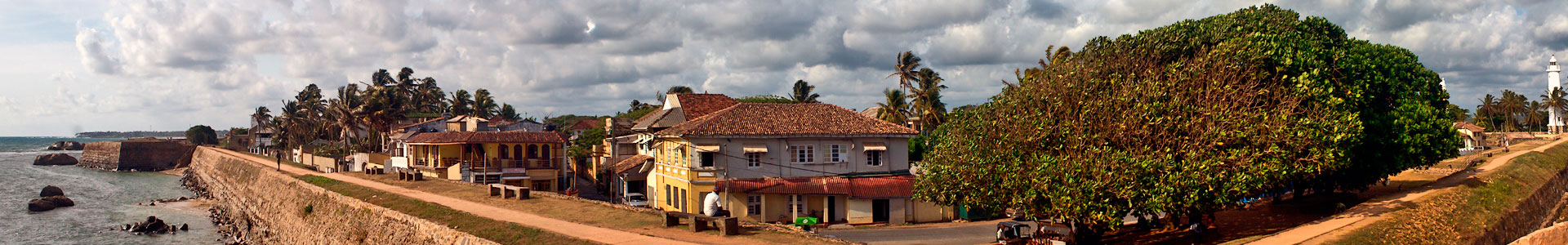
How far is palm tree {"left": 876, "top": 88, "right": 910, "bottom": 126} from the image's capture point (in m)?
58.2

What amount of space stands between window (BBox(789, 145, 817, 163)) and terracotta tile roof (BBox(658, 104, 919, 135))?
643mm

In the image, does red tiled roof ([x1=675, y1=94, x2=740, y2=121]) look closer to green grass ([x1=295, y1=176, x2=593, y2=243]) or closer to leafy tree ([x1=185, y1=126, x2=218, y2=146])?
green grass ([x1=295, y1=176, x2=593, y2=243])

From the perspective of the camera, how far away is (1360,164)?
25094mm

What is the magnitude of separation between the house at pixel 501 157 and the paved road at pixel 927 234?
68.1 ft

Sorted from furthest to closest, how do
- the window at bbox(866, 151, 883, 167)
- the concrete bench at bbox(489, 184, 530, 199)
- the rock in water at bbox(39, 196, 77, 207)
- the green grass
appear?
the rock in water at bbox(39, 196, 77, 207)
the window at bbox(866, 151, 883, 167)
the concrete bench at bbox(489, 184, 530, 199)
the green grass

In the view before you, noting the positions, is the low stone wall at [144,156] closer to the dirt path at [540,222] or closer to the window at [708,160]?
the dirt path at [540,222]

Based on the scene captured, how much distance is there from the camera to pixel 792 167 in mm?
35500

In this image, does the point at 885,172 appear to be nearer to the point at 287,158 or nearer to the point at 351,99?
the point at 351,99

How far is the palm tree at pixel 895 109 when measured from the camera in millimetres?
58219

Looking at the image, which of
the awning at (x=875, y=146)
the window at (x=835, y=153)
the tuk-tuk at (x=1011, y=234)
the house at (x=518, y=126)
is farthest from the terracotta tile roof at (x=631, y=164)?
the house at (x=518, y=126)

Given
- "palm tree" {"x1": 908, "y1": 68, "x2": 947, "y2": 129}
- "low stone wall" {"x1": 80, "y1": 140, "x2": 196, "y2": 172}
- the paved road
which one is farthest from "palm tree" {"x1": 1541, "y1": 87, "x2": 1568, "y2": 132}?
"low stone wall" {"x1": 80, "y1": 140, "x2": 196, "y2": 172}

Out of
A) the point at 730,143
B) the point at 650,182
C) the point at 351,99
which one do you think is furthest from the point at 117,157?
the point at 730,143

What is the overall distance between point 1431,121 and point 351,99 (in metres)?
70.9

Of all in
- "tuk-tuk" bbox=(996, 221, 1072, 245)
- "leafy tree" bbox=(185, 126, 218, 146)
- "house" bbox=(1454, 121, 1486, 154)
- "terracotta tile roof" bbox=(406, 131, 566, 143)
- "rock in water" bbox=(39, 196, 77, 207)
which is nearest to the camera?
Result: "tuk-tuk" bbox=(996, 221, 1072, 245)
